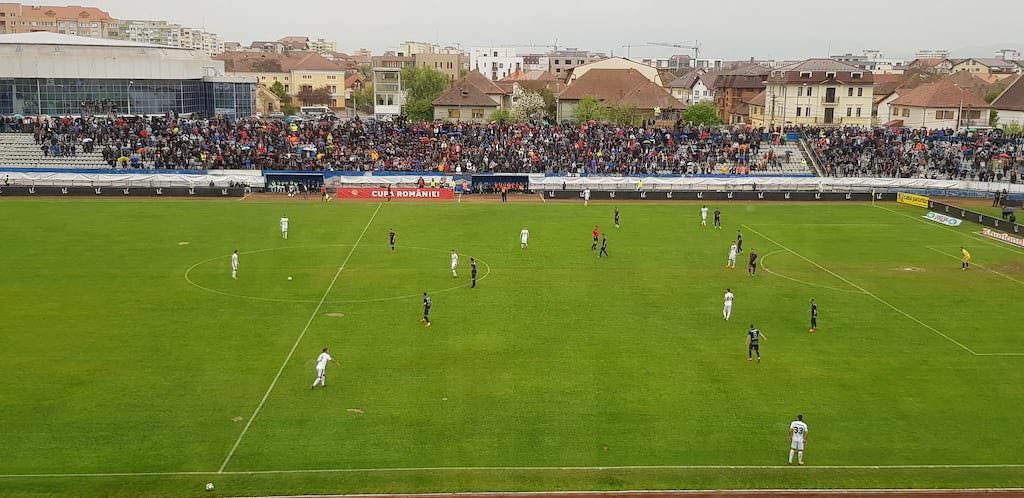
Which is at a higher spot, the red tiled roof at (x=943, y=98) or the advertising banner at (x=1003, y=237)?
the red tiled roof at (x=943, y=98)

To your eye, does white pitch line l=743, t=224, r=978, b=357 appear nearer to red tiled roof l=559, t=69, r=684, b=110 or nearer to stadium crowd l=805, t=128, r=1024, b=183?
stadium crowd l=805, t=128, r=1024, b=183

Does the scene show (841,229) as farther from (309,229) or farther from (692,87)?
(692,87)

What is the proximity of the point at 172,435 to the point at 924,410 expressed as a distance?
1998cm

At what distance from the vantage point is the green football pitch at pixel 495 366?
20.9 m

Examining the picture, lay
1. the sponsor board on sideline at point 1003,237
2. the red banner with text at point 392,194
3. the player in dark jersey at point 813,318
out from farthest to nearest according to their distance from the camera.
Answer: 1. the red banner with text at point 392,194
2. the sponsor board on sideline at point 1003,237
3. the player in dark jersey at point 813,318

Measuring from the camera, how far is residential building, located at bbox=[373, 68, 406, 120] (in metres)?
143

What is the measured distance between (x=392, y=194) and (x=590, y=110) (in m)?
45.8

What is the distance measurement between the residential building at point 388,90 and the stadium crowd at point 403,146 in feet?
195

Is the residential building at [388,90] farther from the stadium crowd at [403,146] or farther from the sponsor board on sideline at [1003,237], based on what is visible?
the sponsor board on sideline at [1003,237]

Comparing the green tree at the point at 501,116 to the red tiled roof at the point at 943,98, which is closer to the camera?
the red tiled roof at the point at 943,98

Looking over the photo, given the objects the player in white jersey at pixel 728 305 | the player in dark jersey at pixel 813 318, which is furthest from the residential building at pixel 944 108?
the player in white jersey at pixel 728 305

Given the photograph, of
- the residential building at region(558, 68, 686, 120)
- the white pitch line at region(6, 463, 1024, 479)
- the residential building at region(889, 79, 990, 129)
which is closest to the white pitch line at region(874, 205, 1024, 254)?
the white pitch line at region(6, 463, 1024, 479)

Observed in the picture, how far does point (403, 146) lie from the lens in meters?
78.9

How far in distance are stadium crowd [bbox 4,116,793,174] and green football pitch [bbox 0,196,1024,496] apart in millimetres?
25872
